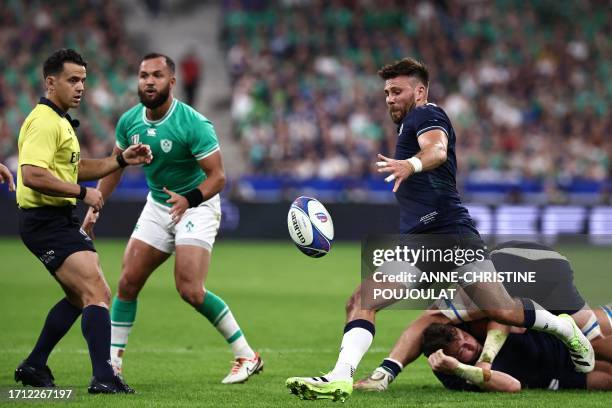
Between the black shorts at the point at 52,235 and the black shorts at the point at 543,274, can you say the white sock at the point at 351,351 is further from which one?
the black shorts at the point at 52,235

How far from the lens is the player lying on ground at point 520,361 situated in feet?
25.0

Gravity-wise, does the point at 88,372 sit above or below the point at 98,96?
below

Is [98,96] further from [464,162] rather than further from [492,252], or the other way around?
[492,252]

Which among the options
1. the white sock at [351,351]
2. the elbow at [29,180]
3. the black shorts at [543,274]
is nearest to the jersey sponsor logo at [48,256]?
the elbow at [29,180]

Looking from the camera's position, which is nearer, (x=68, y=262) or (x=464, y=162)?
(x=68, y=262)

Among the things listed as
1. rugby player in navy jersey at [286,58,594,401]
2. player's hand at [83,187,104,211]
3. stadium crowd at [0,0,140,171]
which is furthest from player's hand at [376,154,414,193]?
stadium crowd at [0,0,140,171]

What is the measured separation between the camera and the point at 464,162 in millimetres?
25500

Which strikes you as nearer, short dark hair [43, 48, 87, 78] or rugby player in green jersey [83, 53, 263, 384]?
short dark hair [43, 48, 87, 78]

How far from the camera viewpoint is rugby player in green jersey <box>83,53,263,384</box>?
8.40 m

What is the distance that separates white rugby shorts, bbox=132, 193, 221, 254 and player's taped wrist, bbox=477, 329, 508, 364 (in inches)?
92.7

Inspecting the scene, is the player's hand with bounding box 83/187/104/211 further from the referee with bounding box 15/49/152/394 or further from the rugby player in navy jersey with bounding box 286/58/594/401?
the rugby player in navy jersey with bounding box 286/58/594/401

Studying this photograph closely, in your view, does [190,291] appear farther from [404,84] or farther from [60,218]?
[404,84]

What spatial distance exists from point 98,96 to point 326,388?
64.1 feet

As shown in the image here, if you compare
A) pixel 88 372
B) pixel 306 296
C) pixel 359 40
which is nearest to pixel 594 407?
pixel 88 372
